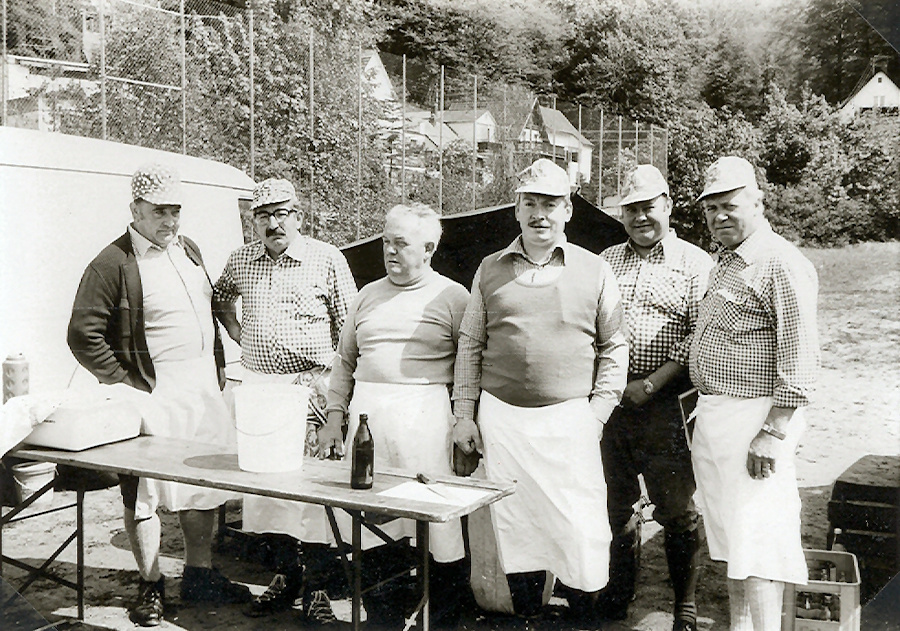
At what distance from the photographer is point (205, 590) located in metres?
4.04

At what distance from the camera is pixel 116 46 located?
12.8 ft

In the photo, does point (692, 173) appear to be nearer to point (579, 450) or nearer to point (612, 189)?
point (612, 189)

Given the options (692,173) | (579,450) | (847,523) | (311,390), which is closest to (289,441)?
(311,390)

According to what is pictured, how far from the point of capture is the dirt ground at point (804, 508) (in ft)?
12.1

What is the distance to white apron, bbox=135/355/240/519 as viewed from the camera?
3932 millimetres

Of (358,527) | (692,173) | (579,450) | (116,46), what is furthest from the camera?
(116,46)

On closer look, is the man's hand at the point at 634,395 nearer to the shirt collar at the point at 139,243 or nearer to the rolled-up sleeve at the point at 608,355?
the rolled-up sleeve at the point at 608,355

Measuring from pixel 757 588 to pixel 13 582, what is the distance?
3316 mm

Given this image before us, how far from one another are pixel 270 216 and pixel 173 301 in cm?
62

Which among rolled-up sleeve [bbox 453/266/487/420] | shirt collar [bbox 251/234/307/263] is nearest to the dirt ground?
rolled-up sleeve [bbox 453/266/487/420]

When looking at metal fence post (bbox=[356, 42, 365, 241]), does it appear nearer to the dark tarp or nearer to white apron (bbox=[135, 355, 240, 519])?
the dark tarp

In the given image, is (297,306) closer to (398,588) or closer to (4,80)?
(398,588)

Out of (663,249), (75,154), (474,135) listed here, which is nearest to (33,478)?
(75,154)

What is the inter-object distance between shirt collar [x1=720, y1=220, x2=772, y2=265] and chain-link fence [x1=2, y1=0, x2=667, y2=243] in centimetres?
73
